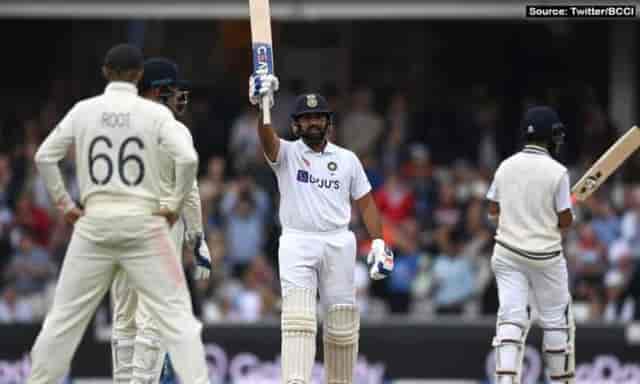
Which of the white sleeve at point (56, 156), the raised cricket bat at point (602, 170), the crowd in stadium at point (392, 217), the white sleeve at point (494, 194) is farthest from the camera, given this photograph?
the crowd in stadium at point (392, 217)

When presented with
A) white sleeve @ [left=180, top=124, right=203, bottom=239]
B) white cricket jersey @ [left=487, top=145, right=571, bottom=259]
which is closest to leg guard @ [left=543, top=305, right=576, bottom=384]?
white cricket jersey @ [left=487, top=145, right=571, bottom=259]

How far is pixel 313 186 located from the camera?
10.0 metres

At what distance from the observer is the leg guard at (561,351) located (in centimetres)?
1059

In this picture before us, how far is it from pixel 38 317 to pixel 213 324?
6.61 ft

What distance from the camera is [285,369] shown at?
31.9ft

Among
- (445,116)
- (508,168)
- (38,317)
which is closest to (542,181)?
(508,168)

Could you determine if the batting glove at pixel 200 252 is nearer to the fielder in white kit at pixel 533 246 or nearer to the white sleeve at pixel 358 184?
the white sleeve at pixel 358 184

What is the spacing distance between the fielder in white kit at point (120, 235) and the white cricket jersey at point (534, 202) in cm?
273

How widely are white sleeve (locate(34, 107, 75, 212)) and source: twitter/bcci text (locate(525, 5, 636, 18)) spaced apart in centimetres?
593

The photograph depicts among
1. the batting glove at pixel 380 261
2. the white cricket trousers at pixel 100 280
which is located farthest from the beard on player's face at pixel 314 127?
the white cricket trousers at pixel 100 280

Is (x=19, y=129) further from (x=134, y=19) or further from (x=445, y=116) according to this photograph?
(x=445, y=116)

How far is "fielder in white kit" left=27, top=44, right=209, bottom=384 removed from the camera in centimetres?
856

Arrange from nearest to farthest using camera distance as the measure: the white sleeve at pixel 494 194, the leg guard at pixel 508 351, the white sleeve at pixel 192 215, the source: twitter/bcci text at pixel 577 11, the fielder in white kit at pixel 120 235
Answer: the fielder in white kit at pixel 120 235, the white sleeve at pixel 192 215, the leg guard at pixel 508 351, the white sleeve at pixel 494 194, the source: twitter/bcci text at pixel 577 11

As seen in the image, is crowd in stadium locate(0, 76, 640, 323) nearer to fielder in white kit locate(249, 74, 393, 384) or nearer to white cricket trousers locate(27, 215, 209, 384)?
fielder in white kit locate(249, 74, 393, 384)
